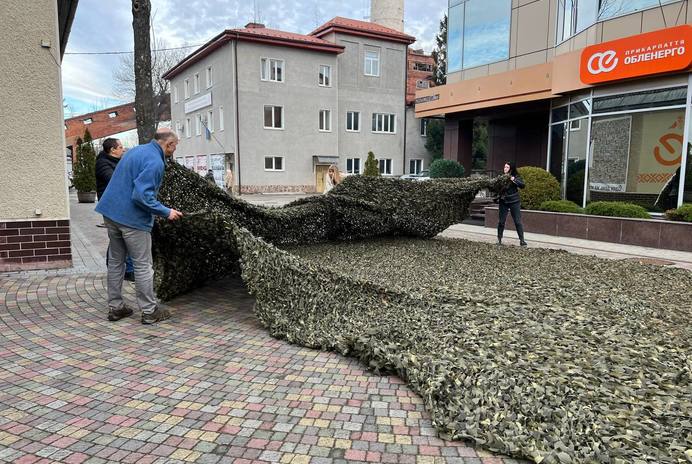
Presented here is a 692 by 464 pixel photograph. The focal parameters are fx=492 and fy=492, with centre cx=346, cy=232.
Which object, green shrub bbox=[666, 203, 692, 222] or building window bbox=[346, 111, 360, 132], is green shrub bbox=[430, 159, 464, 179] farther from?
building window bbox=[346, 111, 360, 132]

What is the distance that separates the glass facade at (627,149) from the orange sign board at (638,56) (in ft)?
2.21

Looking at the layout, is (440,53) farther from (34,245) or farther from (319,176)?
(34,245)

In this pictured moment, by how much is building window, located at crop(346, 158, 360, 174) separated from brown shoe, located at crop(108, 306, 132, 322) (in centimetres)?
3068

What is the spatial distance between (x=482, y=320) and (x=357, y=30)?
33.0 meters

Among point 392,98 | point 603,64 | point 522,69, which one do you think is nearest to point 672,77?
point 603,64

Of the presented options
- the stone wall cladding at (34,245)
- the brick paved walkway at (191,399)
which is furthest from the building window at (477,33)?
the brick paved walkway at (191,399)

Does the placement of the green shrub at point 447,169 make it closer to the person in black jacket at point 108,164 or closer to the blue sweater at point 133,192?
the person in black jacket at point 108,164

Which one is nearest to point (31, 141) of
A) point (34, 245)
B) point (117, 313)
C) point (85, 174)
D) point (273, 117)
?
point (34, 245)

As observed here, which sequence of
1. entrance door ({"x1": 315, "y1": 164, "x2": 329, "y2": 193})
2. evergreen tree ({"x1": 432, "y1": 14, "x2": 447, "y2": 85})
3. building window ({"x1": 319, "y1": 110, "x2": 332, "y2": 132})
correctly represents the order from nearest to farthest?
1. entrance door ({"x1": 315, "y1": 164, "x2": 329, "y2": 193})
2. building window ({"x1": 319, "y1": 110, "x2": 332, "y2": 132})
3. evergreen tree ({"x1": 432, "y1": 14, "x2": 447, "y2": 85})

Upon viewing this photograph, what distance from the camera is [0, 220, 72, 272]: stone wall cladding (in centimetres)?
638

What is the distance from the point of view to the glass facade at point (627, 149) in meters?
12.2

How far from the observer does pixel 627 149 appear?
13.7 m

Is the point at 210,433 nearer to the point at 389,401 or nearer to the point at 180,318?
the point at 389,401

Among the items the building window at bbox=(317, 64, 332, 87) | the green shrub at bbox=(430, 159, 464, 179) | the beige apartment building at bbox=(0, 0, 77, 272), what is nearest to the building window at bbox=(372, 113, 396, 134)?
the building window at bbox=(317, 64, 332, 87)
